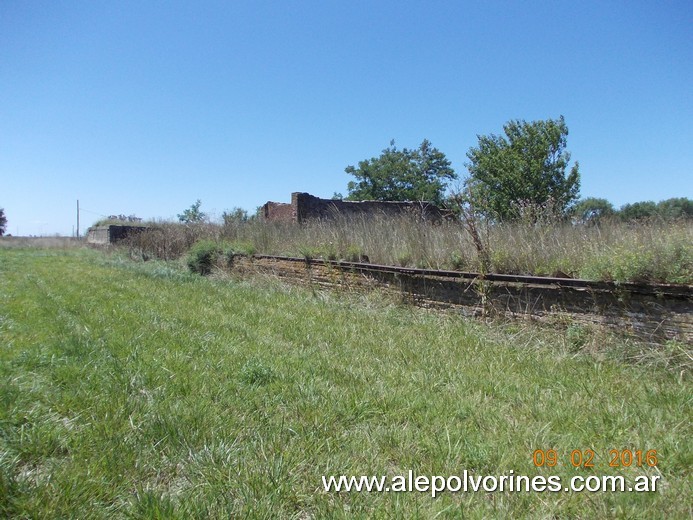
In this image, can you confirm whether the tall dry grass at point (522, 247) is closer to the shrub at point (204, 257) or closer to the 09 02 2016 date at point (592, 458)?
the 09 02 2016 date at point (592, 458)

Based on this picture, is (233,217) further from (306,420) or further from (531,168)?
(531,168)

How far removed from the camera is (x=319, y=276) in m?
9.28

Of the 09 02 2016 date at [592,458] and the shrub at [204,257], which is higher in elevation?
the shrub at [204,257]

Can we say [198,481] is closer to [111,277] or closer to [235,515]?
[235,515]

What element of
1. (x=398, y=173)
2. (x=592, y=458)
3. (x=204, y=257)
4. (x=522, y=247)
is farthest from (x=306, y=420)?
(x=398, y=173)

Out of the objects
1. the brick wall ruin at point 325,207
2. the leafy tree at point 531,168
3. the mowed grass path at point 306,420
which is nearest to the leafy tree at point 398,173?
the leafy tree at point 531,168

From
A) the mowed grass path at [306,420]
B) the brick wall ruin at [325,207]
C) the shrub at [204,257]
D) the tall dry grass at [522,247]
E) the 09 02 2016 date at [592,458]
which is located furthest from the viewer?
the brick wall ruin at [325,207]

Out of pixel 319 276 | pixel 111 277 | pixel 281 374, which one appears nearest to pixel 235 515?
pixel 281 374

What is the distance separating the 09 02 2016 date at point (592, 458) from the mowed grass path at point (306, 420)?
0.11ft

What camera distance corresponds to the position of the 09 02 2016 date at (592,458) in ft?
7.10

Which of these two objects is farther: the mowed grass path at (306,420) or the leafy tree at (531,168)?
the leafy tree at (531,168)

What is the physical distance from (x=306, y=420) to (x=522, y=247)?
433 centimetres

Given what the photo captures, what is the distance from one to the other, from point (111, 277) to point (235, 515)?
10.9m

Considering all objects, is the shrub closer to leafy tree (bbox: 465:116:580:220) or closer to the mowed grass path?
the mowed grass path
